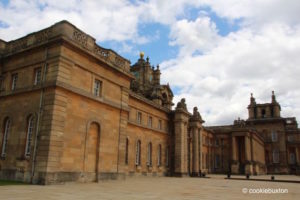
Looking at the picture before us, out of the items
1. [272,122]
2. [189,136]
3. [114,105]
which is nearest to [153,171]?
[189,136]

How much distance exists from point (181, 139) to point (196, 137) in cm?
576

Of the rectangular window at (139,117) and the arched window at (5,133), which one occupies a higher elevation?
the rectangular window at (139,117)

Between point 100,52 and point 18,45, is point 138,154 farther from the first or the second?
point 18,45

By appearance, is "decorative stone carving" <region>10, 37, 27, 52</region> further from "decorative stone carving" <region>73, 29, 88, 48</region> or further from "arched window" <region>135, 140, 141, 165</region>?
"arched window" <region>135, 140, 141, 165</region>

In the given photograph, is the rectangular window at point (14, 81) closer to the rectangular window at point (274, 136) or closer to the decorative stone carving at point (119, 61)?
the decorative stone carving at point (119, 61)

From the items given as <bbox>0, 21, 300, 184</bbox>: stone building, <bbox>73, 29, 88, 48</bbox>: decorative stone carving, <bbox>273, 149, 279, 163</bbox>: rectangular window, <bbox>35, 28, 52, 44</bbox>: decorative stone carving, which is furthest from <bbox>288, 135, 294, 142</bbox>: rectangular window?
<bbox>35, 28, 52, 44</bbox>: decorative stone carving

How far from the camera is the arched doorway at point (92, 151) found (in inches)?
786

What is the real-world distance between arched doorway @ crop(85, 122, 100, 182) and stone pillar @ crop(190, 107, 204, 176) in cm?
2320

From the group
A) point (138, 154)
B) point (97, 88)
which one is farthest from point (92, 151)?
point (138, 154)

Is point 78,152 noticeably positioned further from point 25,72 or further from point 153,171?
point 153,171

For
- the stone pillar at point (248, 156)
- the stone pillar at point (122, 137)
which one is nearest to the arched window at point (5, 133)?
the stone pillar at point (122, 137)

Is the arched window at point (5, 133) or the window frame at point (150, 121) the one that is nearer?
the arched window at point (5, 133)

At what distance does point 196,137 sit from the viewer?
42688 millimetres

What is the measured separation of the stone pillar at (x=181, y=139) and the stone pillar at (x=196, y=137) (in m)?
3.45
